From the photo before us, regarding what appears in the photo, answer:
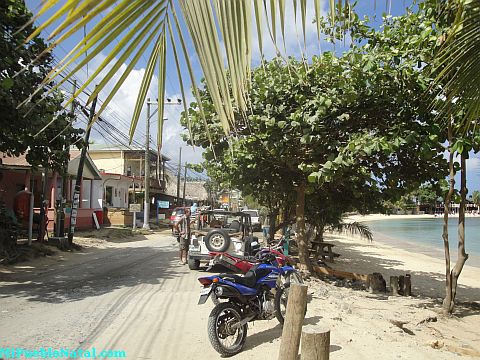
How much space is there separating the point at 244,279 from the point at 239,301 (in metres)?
0.30

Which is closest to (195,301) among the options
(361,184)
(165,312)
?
(165,312)

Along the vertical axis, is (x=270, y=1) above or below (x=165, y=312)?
above

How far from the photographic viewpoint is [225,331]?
530 cm

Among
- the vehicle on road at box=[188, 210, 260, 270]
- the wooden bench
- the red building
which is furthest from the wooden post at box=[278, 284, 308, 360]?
the red building

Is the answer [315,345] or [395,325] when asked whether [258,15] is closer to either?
[315,345]

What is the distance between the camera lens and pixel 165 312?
22.9ft

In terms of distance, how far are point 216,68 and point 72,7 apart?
12.9 inches

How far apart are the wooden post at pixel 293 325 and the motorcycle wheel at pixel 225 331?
1820mm

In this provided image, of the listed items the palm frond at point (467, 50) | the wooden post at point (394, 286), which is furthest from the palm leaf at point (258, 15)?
the wooden post at point (394, 286)

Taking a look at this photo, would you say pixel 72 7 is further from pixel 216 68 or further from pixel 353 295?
pixel 353 295

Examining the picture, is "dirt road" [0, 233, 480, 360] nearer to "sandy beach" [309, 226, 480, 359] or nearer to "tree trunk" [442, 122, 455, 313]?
"sandy beach" [309, 226, 480, 359]

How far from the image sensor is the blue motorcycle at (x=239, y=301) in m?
5.25

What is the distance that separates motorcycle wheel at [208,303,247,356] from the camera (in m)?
5.12

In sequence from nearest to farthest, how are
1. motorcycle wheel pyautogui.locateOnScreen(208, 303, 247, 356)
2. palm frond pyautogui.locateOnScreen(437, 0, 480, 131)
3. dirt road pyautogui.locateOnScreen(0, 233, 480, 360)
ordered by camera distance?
palm frond pyautogui.locateOnScreen(437, 0, 480, 131)
motorcycle wheel pyautogui.locateOnScreen(208, 303, 247, 356)
dirt road pyautogui.locateOnScreen(0, 233, 480, 360)
